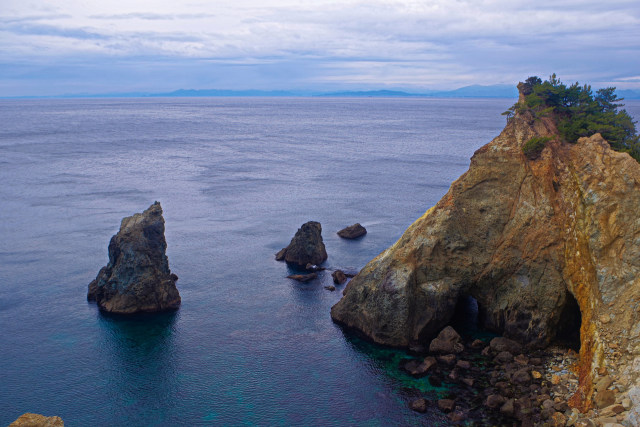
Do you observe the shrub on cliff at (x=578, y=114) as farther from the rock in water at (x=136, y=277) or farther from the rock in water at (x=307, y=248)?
the rock in water at (x=136, y=277)

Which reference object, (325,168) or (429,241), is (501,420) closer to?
(429,241)

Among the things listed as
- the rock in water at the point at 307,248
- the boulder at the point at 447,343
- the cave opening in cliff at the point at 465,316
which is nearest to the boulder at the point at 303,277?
the rock in water at the point at 307,248

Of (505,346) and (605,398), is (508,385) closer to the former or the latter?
(505,346)

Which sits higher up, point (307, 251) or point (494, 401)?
point (307, 251)

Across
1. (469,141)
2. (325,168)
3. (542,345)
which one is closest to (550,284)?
(542,345)

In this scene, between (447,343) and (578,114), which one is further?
(578,114)

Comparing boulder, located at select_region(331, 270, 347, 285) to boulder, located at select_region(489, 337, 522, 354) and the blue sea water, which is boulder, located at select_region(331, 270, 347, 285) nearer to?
the blue sea water

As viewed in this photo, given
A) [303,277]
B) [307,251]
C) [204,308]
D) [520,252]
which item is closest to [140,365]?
[204,308]
